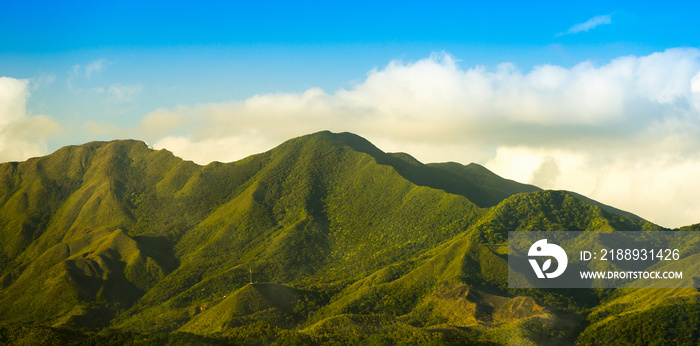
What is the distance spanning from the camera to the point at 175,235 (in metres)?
192

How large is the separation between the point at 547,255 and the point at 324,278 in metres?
50.7

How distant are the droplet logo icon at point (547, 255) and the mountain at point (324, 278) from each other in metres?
5.67

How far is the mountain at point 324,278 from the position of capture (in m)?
109

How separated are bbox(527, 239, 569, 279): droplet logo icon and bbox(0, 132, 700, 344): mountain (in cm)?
567

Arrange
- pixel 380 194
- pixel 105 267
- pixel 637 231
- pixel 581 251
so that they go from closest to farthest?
pixel 581 251, pixel 637 231, pixel 105 267, pixel 380 194

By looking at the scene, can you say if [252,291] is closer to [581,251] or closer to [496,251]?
[496,251]

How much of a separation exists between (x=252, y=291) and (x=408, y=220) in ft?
189

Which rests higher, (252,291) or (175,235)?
(175,235)

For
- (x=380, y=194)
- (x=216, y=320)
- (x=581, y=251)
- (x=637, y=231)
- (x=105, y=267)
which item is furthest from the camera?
(x=380, y=194)

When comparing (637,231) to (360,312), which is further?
(637,231)

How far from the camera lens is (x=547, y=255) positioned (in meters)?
141

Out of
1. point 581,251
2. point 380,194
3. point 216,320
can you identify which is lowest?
point 216,320

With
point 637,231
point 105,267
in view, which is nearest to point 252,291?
point 105,267

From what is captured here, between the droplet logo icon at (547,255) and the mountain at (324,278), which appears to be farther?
the droplet logo icon at (547,255)
